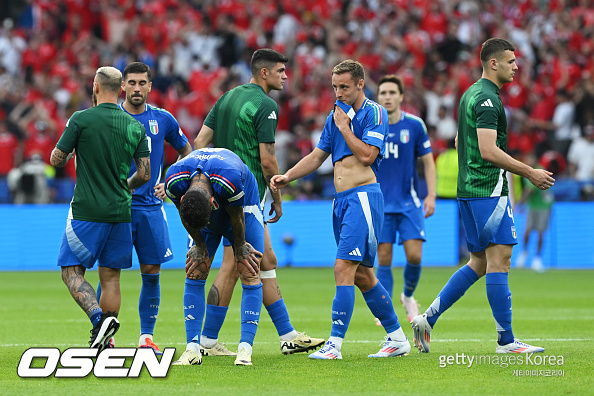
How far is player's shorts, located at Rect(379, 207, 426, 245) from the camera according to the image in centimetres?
1110

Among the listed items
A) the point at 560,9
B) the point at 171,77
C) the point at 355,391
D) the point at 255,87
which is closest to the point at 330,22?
the point at 171,77

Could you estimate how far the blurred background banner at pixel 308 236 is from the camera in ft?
62.4

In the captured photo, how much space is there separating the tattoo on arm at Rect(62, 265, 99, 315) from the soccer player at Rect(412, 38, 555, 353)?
278cm

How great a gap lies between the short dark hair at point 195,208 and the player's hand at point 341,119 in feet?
5.80

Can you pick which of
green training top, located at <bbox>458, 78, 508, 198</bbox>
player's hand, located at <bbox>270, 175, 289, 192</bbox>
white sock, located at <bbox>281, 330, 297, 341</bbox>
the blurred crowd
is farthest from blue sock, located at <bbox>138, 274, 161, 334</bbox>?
the blurred crowd

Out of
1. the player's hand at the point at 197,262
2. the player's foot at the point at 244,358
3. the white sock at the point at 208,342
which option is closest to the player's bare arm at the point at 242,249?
the player's hand at the point at 197,262

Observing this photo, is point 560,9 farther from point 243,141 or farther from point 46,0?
point 243,141

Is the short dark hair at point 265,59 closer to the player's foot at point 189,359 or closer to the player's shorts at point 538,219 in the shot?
the player's foot at point 189,359

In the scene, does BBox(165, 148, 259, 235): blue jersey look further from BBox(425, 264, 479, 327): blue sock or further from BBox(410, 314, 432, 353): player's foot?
BBox(425, 264, 479, 327): blue sock

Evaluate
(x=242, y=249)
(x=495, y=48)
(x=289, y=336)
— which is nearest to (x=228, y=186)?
(x=242, y=249)

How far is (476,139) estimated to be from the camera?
7.99m

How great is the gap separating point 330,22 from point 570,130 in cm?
687

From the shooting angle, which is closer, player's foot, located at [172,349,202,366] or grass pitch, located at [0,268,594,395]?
grass pitch, located at [0,268,594,395]

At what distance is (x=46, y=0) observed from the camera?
2616 centimetres
